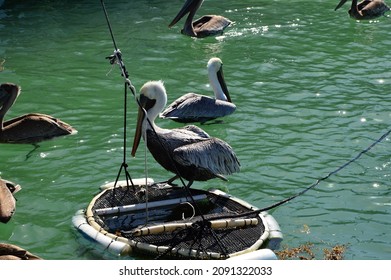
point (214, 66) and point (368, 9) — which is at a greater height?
point (214, 66)

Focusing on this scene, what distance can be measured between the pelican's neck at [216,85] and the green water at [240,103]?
0.29 metres

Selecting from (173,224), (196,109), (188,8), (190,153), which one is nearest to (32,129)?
(196,109)

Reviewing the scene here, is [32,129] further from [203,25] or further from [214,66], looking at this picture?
[203,25]

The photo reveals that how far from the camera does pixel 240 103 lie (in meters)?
10.1

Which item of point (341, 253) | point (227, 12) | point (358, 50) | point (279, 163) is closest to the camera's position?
point (341, 253)

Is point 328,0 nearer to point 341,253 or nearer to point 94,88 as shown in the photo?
point 94,88

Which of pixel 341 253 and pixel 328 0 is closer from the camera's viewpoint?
pixel 341 253

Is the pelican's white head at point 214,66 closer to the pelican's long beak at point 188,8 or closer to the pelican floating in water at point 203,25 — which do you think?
the pelican floating in water at point 203,25

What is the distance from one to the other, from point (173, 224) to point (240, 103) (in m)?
3.81

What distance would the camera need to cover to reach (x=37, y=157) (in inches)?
338

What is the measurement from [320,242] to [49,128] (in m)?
3.46
